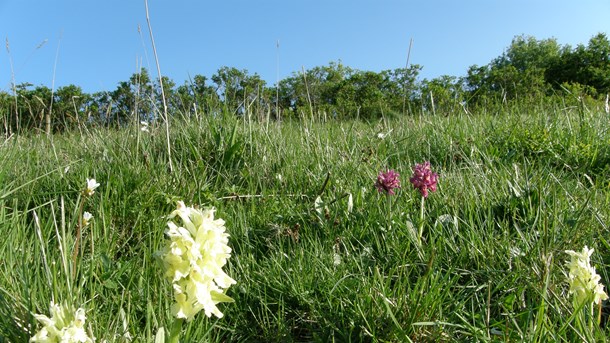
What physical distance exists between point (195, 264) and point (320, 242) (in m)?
1.08

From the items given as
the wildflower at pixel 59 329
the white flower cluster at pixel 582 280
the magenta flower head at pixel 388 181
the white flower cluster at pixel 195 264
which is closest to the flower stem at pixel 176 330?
the white flower cluster at pixel 195 264

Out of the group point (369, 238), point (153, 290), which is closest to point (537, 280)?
point (369, 238)

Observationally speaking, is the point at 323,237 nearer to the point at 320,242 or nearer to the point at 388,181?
the point at 320,242

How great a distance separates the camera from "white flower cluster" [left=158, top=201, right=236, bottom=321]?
0.84 meters

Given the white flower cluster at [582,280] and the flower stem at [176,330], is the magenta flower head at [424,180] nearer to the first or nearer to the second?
the white flower cluster at [582,280]

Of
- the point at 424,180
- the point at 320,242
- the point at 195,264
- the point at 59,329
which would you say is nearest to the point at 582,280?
the point at 424,180

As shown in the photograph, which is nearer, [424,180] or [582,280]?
[582,280]

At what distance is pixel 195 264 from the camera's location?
841 mm

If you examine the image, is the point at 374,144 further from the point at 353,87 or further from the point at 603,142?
the point at 353,87

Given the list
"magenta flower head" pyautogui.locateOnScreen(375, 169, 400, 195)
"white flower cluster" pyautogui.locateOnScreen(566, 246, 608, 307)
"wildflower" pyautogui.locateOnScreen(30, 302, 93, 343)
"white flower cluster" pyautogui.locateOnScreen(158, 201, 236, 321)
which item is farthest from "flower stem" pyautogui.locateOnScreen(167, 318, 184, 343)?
"magenta flower head" pyautogui.locateOnScreen(375, 169, 400, 195)

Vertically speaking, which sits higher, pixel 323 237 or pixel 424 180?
pixel 424 180

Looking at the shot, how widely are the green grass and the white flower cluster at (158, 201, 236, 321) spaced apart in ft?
0.82

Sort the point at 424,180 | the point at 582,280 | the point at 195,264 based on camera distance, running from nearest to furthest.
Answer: the point at 195,264, the point at 582,280, the point at 424,180

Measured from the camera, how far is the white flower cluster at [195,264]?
0.84m
